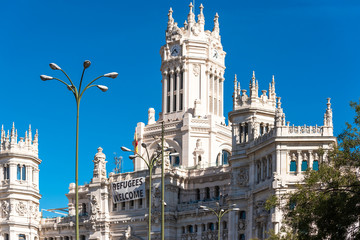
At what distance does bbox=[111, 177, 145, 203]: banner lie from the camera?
406 ft

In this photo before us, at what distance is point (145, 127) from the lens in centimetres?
13538

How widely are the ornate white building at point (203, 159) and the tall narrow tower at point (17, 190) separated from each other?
2.92 feet

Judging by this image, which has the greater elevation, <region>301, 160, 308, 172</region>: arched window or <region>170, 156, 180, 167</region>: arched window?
<region>170, 156, 180, 167</region>: arched window

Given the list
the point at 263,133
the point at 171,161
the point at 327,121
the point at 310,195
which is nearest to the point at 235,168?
the point at 263,133

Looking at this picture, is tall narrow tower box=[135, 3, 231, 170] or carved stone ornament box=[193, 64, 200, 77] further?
carved stone ornament box=[193, 64, 200, 77]

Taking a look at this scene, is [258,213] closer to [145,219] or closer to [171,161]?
[145,219]

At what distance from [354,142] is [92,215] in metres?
71.8

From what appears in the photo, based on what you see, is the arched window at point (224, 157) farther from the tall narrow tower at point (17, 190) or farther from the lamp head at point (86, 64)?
the lamp head at point (86, 64)

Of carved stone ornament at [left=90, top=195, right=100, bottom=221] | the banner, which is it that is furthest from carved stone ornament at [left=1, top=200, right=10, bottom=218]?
the banner

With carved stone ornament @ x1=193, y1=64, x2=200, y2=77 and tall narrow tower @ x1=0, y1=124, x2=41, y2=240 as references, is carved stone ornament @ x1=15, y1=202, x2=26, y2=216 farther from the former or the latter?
carved stone ornament @ x1=193, y1=64, x2=200, y2=77

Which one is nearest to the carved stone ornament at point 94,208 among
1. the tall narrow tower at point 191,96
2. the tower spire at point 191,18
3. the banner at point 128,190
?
the banner at point 128,190

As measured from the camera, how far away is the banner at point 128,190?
406 feet

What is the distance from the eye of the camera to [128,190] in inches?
4938

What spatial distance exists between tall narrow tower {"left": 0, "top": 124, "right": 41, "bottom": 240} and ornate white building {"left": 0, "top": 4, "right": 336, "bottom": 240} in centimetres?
89
